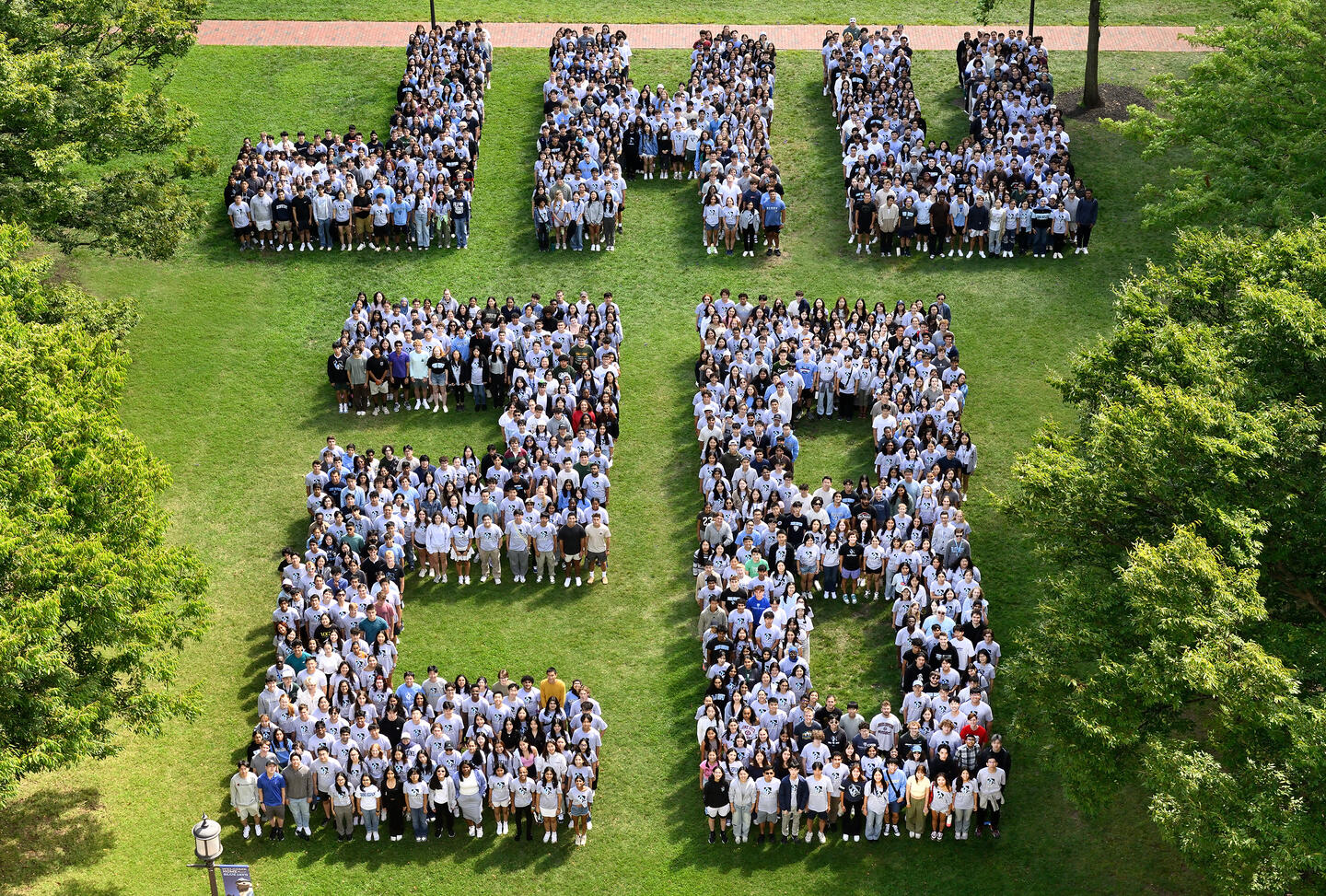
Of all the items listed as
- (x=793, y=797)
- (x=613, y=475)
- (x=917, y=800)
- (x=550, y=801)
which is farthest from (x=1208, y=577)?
(x=613, y=475)

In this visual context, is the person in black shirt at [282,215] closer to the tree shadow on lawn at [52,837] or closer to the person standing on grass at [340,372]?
the person standing on grass at [340,372]

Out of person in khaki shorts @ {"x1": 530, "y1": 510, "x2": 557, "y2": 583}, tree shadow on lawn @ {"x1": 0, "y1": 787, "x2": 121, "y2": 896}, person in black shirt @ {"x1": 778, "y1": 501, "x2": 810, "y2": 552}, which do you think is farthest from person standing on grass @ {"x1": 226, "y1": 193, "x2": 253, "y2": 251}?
person in black shirt @ {"x1": 778, "y1": 501, "x2": 810, "y2": 552}

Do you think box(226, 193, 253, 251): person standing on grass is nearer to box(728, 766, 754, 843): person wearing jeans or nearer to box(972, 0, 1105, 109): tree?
box(972, 0, 1105, 109): tree

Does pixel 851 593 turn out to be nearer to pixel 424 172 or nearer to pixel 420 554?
pixel 420 554

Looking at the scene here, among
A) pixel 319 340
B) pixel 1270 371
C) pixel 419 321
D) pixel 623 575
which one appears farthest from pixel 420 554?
pixel 1270 371

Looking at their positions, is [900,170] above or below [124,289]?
above

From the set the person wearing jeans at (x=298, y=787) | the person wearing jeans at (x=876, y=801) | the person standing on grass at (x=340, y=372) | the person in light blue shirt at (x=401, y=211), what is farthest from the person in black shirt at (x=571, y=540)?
the person in light blue shirt at (x=401, y=211)
